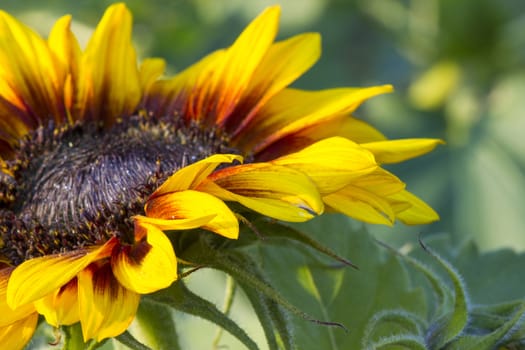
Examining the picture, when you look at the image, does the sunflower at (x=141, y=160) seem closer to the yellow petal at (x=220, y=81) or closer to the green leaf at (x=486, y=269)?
the yellow petal at (x=220, y=81)

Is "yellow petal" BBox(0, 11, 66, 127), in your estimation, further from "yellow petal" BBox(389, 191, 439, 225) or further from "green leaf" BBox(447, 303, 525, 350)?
"green leaf" BBox(447, 303, 525, 350)

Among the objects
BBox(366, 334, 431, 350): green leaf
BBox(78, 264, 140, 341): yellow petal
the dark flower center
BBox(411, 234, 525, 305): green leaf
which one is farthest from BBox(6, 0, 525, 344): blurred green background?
BBox(78, 264, 140, 341): yellow petal

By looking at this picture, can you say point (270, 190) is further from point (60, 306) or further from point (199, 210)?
point (60, 306)

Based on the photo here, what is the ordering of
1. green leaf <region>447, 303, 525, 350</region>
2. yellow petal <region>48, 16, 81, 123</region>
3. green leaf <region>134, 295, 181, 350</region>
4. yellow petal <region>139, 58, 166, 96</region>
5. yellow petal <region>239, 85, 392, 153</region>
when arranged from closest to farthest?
green leaf <region>447, 303, 525, 350</region> < green leaf <region>134, 295, 181, 350</region> < yellow petal <region>239, 85, 392, 153</region> < yellow petal <region>48, 16, 81, 123</region> < yellow petal <region>139, 58, 166, 96</region>

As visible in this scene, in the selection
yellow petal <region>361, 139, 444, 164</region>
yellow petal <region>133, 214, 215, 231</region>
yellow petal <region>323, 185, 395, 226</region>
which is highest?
yellow petal <region>361, 139, 444, 164</region>

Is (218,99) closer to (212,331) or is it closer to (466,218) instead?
(212,331)

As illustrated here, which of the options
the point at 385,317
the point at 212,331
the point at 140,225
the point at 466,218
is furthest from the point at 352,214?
the point at 466,218

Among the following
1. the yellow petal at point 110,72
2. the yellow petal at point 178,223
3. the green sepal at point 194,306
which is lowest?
the green sepal at point 194,306

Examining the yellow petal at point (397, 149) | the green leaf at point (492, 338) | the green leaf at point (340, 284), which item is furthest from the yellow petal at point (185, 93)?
the green leaf at point (492, 338)
